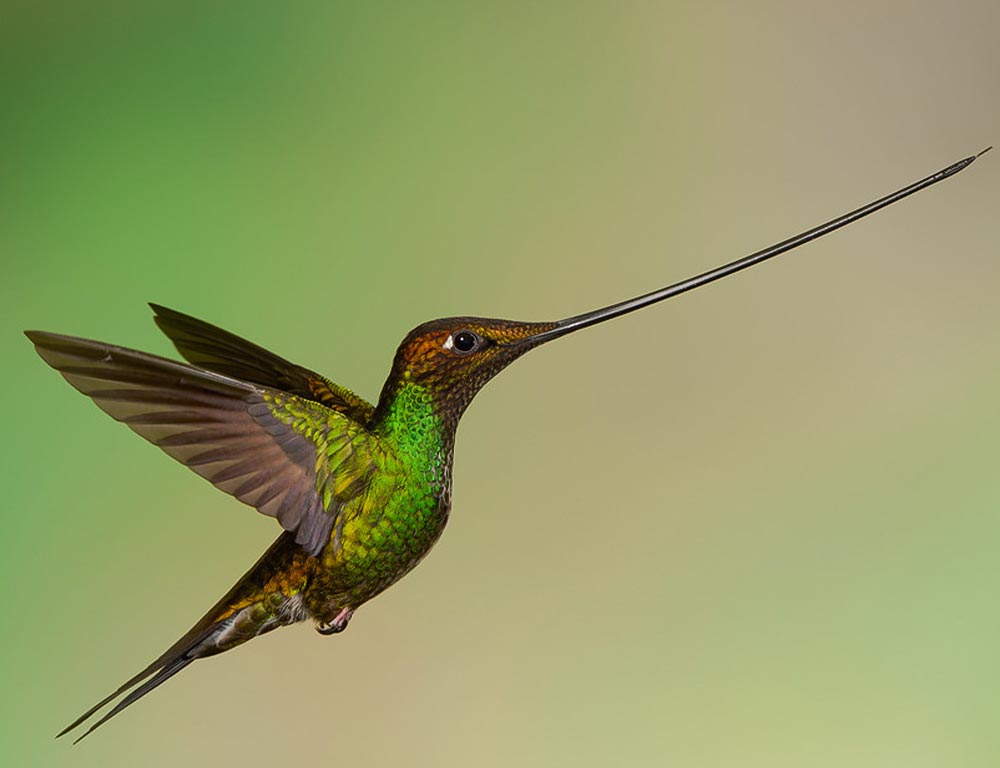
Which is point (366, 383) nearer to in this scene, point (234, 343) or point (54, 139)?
point (54, 139)

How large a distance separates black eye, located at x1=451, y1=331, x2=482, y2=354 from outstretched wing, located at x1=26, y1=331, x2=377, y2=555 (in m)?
0.06

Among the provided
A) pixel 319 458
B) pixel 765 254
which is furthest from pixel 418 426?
pixel 765 254

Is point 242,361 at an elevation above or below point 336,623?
above

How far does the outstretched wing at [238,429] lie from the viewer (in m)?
0.35

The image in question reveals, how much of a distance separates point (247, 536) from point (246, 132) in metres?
0.36

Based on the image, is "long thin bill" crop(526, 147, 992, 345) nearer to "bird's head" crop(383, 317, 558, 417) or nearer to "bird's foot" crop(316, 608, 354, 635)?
"bird's head" crop(383, 317, 558, 417)

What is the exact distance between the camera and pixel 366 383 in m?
1.11

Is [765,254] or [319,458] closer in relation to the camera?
[765,254]

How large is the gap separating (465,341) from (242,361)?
15cm

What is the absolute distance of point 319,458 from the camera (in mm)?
424

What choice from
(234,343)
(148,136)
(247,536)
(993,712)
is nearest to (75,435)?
(247,536)

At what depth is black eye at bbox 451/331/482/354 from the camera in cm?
39

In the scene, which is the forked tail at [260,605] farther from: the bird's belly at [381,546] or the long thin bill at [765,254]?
the long thin bill at [765,254]

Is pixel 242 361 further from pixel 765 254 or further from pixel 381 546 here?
pixel 765 254
